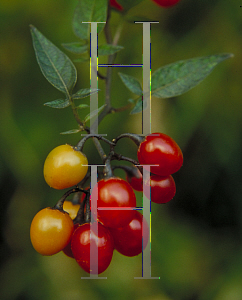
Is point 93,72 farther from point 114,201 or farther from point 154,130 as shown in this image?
point 154,130

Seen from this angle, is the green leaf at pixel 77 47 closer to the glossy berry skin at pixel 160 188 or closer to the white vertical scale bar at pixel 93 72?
the white vertical scale bar at pixel 93 72

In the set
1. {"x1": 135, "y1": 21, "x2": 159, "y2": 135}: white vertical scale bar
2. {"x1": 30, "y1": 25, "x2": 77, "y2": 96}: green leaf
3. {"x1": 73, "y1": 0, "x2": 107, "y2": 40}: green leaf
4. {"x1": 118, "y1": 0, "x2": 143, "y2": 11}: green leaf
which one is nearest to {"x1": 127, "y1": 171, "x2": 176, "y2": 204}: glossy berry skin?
{"x1": 135, "y1": 21, "x2": 159, "y2": 135}: white vertical scale bar

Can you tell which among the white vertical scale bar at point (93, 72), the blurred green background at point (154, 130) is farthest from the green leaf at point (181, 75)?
the blurred green background at point (154, 130)

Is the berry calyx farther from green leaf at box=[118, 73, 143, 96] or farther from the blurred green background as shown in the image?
the blurred green background

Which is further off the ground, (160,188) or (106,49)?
(106,49)

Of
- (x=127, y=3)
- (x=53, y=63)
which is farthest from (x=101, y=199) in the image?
(x=127, y=3)

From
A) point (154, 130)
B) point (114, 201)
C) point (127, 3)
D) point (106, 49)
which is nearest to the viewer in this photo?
point (114, 201)
